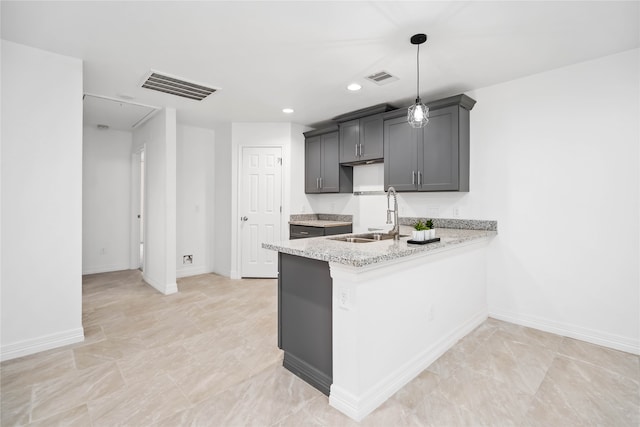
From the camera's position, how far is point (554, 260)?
9.97ft

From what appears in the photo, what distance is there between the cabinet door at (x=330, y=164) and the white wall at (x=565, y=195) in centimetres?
189

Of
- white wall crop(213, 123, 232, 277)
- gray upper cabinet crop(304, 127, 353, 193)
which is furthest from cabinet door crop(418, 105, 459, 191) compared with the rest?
white wall crop(213, 123, 232, 277)

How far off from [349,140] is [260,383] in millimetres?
3334

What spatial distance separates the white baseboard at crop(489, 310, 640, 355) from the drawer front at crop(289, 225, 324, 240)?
92.7 inches

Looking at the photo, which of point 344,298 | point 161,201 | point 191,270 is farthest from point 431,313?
point 191,270

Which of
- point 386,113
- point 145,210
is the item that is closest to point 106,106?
point 145,210

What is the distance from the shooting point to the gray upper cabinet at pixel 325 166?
4734 mm

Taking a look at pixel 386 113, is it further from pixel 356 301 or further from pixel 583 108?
pixel 356 301

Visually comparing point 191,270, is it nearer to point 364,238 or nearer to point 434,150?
point 364,238

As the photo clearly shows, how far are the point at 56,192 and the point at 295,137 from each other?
325cm

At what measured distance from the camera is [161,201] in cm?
439

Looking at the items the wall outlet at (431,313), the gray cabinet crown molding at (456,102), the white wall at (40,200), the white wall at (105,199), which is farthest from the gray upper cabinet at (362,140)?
the white wall at (105,199)

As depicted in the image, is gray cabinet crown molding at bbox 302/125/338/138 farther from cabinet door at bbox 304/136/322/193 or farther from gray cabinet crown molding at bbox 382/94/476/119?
gray cabinet crown molding at bbox 382/94/476/119

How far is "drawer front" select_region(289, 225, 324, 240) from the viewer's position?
14.9 ft
